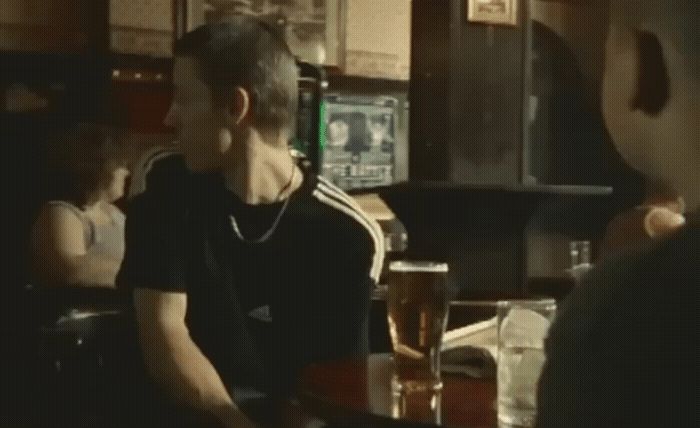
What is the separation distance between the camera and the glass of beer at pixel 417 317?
1521mm

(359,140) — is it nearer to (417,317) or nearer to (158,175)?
(158,175)

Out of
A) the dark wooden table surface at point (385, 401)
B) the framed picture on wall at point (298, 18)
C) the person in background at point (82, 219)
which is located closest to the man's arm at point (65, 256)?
the person in background at point (82, 219)

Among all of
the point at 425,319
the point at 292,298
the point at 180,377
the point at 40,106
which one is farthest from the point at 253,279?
the point at 40,106

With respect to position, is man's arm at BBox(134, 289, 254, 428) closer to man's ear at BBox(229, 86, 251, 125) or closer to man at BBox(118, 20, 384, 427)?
man at BBox(118, 20, 384, 427)

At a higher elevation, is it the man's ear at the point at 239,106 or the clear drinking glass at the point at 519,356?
the man's ear at the point at 239,106

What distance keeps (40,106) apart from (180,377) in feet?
12.7

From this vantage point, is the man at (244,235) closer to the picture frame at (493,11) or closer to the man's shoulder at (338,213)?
the man's shoulder at (338,213)

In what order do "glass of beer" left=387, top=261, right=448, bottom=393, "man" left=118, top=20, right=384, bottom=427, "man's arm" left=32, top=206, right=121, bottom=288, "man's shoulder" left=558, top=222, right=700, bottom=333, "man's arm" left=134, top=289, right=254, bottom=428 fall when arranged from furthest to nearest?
1. "man's arm" left=32, top=206, right=121, bottom=288
2. "man" left=118, top=20, right=384, bottom=427
3. "man's arm" left=134, top=289, right=254, bottom=428
4. "glass of beer" left=387, top=261, right=448, bottom=393
5. "man's shoulder" left=558, top=222, right=700, bottom=333

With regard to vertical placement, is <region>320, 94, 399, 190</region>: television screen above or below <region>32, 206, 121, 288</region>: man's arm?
above

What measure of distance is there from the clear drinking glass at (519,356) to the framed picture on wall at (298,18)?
4.80m

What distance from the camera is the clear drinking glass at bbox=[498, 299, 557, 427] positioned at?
131cm

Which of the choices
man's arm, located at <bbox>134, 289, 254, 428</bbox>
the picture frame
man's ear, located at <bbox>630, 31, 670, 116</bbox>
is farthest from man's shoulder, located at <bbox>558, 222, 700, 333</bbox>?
the picture frame

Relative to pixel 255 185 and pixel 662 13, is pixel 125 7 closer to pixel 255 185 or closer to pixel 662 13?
pixel 255 185

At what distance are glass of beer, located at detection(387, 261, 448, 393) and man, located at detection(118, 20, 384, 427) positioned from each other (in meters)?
0.55
